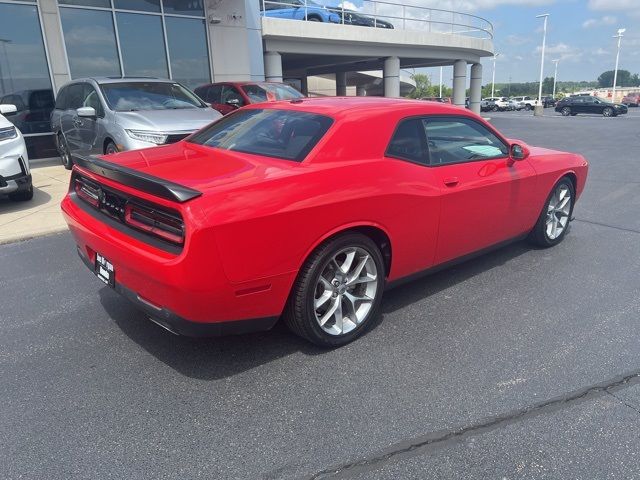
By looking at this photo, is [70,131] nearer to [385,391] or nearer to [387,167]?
[387,167]

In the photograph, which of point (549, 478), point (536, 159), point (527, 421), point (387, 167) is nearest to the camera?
point (549, 478)

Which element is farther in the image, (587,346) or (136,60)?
(136,60)

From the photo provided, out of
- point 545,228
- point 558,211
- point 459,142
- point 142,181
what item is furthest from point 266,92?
point 142,181

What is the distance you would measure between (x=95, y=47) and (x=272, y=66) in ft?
24.1

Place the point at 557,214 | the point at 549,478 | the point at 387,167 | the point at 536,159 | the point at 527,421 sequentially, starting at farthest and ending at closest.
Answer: the point at 557,214 < the point at 536,159 < the point at 387,167 < the point at 527,421 < the point at 549,478

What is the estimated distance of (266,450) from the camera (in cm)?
238

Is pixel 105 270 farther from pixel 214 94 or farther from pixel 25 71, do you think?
pixel 25 71

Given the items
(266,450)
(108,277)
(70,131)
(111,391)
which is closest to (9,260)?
(108,277)

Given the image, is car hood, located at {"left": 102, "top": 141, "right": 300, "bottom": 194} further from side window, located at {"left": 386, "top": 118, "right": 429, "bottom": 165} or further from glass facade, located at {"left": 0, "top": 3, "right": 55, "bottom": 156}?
glass facade, located at {"left": 0, "top": 3, "right": 55, "bottom": 156}

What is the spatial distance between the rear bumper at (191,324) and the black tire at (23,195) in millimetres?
5426

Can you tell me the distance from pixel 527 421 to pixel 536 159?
9.67 feet

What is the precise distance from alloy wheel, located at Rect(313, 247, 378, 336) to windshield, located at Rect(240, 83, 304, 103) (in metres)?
8.73

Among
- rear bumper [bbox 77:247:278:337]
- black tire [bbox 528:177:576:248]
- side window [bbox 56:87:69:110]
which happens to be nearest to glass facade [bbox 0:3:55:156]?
side window [bbox 56:87:69:110]

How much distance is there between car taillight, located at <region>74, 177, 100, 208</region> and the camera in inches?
132
